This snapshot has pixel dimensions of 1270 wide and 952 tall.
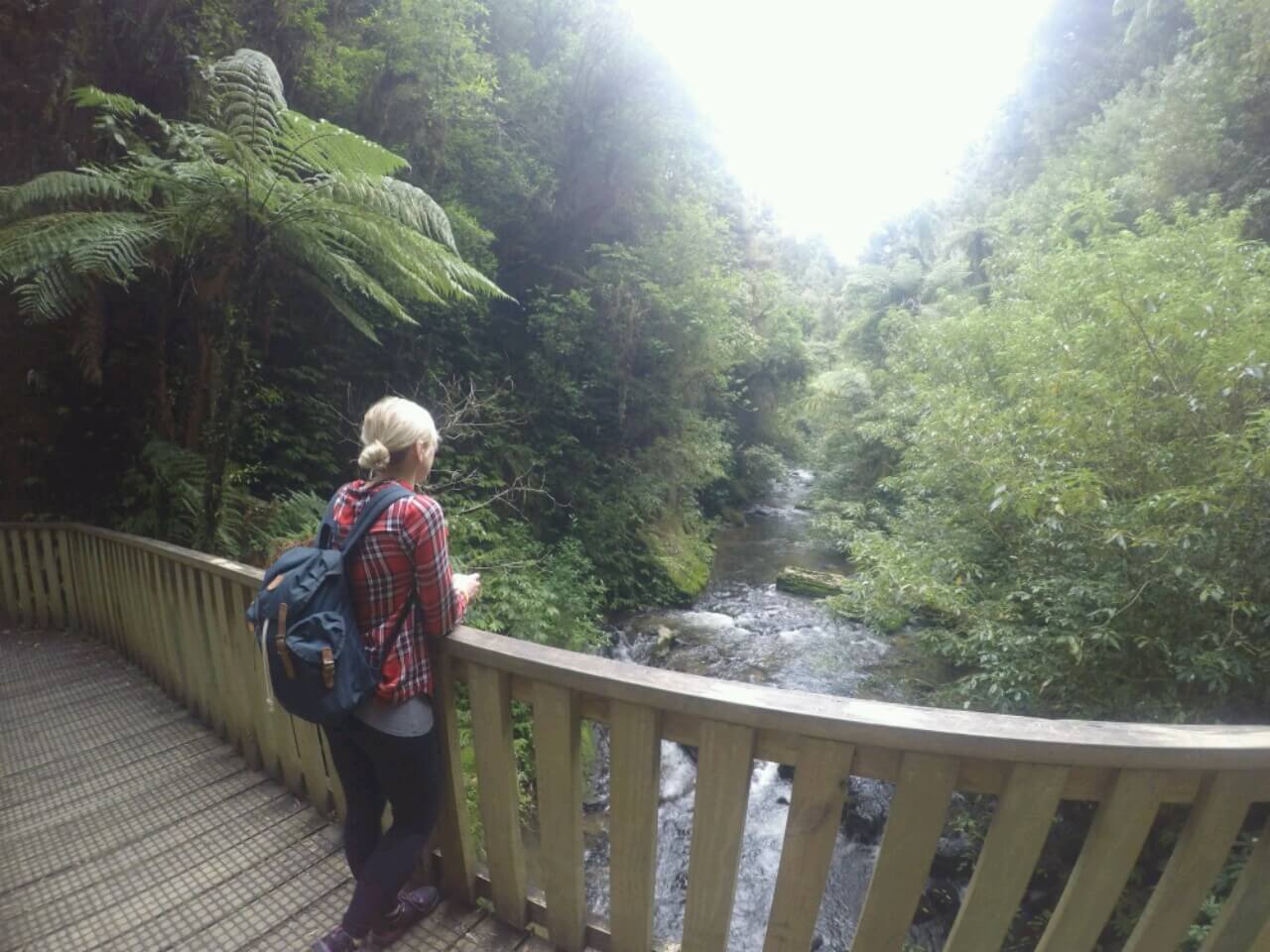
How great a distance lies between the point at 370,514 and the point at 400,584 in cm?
17

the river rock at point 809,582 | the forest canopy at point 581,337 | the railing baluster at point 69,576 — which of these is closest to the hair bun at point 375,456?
the forest canopy at point 581,337

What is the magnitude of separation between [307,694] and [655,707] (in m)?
0.72

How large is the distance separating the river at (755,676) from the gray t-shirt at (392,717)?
0.98m

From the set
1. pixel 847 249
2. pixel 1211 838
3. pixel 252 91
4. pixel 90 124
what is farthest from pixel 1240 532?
pixel 847 249

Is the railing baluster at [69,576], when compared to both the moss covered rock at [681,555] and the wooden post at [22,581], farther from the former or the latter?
the moss covered rock at [681,555]

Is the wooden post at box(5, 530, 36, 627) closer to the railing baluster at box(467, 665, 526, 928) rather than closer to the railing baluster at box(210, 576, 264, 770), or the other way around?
the railing baluster at box(210, 576, 264, 770)

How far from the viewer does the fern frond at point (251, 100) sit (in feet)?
8.36

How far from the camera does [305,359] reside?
235 inches

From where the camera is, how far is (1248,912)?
94cm

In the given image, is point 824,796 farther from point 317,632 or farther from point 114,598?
point 114,598

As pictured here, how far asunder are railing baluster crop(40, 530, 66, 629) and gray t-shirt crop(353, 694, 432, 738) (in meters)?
4.09

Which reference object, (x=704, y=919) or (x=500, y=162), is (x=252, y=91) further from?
(x=500, y=162)

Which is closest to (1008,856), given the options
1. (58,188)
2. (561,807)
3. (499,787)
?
→ (561,807)

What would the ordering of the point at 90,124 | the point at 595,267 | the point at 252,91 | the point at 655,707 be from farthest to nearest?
the point at 595,267 < the point at 90,124 < the point at 252,91 < the point at 655,707
